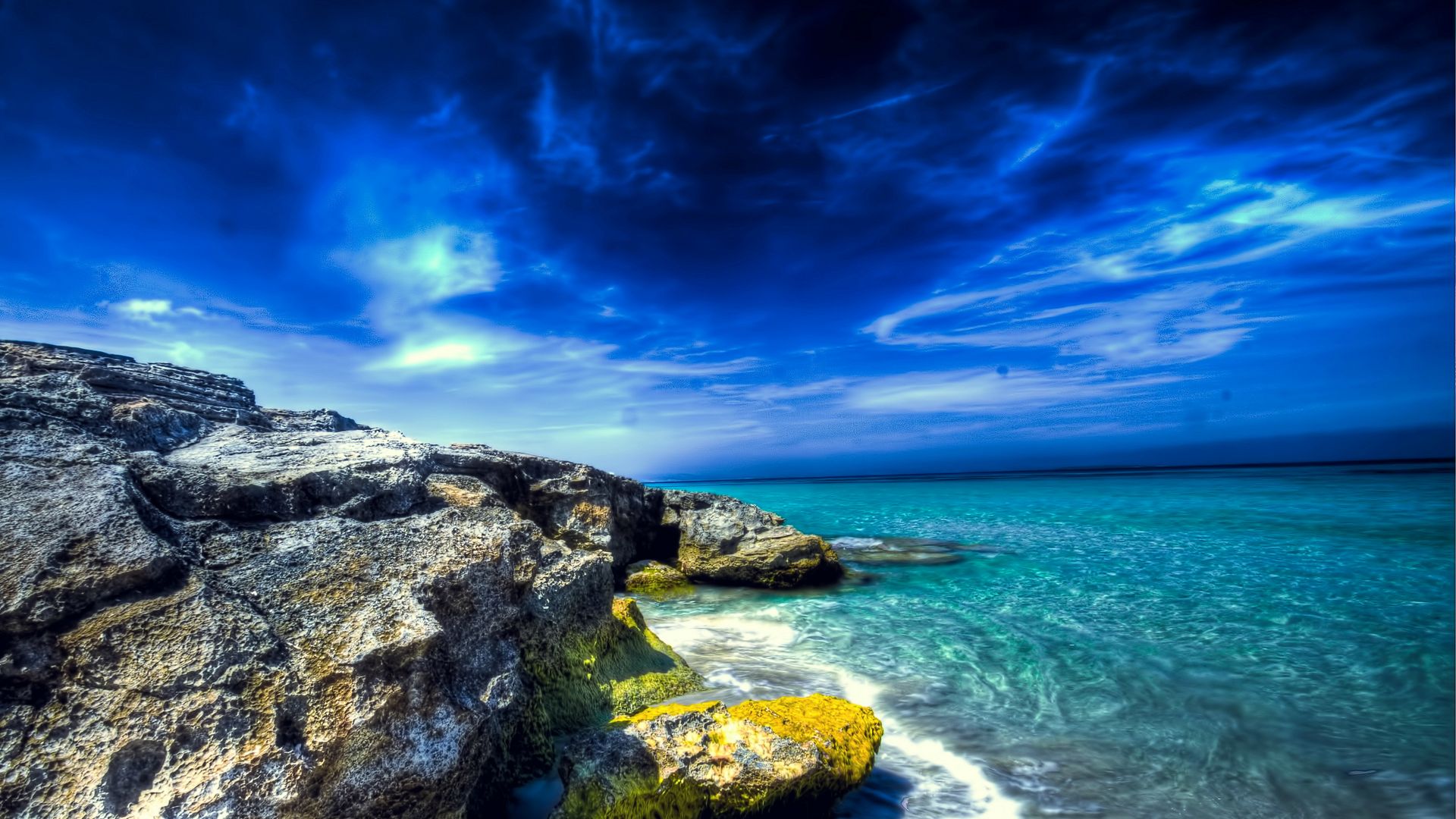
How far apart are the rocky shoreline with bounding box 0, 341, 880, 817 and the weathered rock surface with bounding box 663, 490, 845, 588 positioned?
7.71m

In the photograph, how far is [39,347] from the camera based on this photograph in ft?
25.6

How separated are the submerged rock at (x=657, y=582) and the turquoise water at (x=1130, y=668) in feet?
2.68

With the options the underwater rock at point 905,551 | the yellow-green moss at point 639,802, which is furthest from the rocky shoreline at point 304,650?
the underwater rock at point 905,551

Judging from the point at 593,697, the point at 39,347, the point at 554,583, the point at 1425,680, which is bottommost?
the point at 1425,680

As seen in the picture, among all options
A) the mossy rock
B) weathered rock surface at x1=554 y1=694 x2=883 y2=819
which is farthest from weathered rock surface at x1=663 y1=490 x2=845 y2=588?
weathered rock surface at x1=554 y1=694 x2=883 y2=819

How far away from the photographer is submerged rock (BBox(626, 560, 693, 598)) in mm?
14523

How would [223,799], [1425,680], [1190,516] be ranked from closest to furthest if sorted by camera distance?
1. [223,799]
2. [1425,680]
3. [1190,516]

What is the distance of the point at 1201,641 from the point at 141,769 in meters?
13.9

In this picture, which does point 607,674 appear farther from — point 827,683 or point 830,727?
point 827,683

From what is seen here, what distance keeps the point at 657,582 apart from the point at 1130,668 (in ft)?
32.2

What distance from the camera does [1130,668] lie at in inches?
368

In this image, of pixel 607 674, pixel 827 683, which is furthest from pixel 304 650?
pixel 827 683

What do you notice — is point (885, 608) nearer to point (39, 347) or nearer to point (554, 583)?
point (554, 583)

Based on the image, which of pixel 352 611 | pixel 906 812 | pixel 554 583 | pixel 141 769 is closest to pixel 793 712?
pixel 906 812
